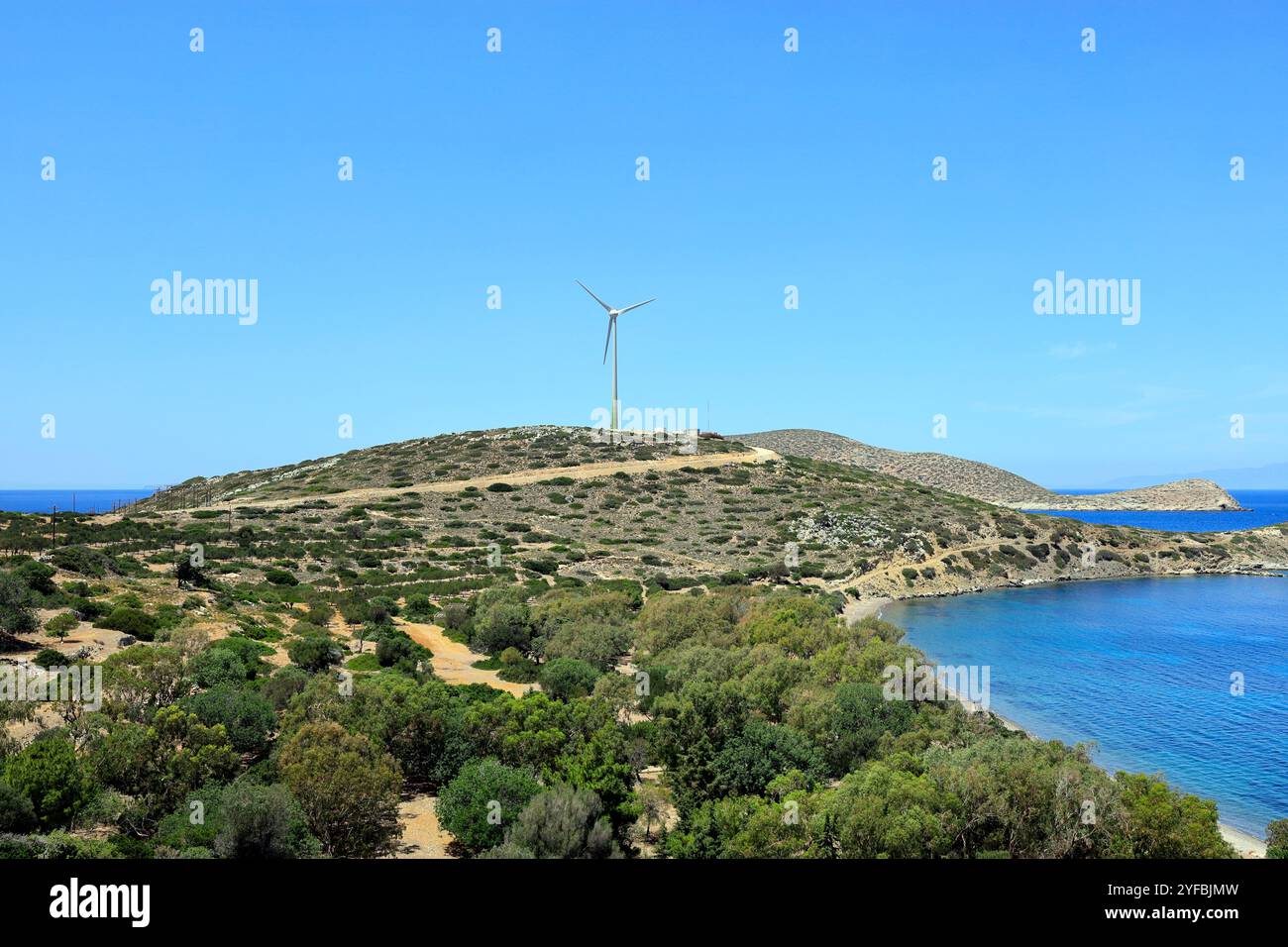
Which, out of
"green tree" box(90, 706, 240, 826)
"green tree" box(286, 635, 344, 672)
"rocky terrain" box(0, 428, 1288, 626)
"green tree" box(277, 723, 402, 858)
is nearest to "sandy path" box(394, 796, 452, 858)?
"green tree" box(277, 723, 402, 858)

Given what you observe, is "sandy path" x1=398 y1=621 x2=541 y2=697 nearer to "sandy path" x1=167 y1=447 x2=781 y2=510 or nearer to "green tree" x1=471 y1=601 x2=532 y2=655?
"green tree" x1=471 y1=601 x2=532 y2=655

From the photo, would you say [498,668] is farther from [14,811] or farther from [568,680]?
[14,811]

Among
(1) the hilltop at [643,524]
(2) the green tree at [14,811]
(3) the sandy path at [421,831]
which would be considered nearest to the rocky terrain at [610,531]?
(1) the hilltop at [643,524]

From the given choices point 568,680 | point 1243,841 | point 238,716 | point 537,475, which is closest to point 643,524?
point 537,475
